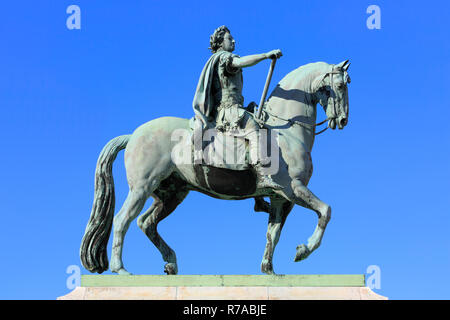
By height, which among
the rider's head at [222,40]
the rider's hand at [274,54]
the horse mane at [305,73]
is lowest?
the horse mane at [305,73]

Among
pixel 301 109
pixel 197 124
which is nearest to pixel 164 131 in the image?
pixel 197 124

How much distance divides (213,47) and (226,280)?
4.09 m

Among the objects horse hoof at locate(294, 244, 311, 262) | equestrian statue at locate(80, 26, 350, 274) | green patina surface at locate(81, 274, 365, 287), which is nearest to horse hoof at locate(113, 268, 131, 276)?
equestrian statue at locate(80, 26, 350, 274)

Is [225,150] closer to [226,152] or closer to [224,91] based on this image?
[226,152]

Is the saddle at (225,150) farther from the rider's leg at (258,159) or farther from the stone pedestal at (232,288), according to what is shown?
the stone pedestal at (232,288)

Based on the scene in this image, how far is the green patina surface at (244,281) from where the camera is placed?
11.9m

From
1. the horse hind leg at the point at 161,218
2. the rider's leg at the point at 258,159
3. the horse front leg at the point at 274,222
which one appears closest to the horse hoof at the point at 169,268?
the horse hind leg at the point at 161,218

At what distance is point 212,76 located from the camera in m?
13.4

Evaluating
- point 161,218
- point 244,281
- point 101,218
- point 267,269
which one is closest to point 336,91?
point 267,269

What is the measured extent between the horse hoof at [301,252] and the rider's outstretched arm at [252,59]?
3019 millimetres

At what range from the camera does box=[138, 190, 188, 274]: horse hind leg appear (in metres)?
13.5

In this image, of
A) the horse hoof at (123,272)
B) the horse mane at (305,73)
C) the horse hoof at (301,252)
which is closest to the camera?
the horse hoof at (301,252)

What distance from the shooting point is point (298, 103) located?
13234 millimetres
